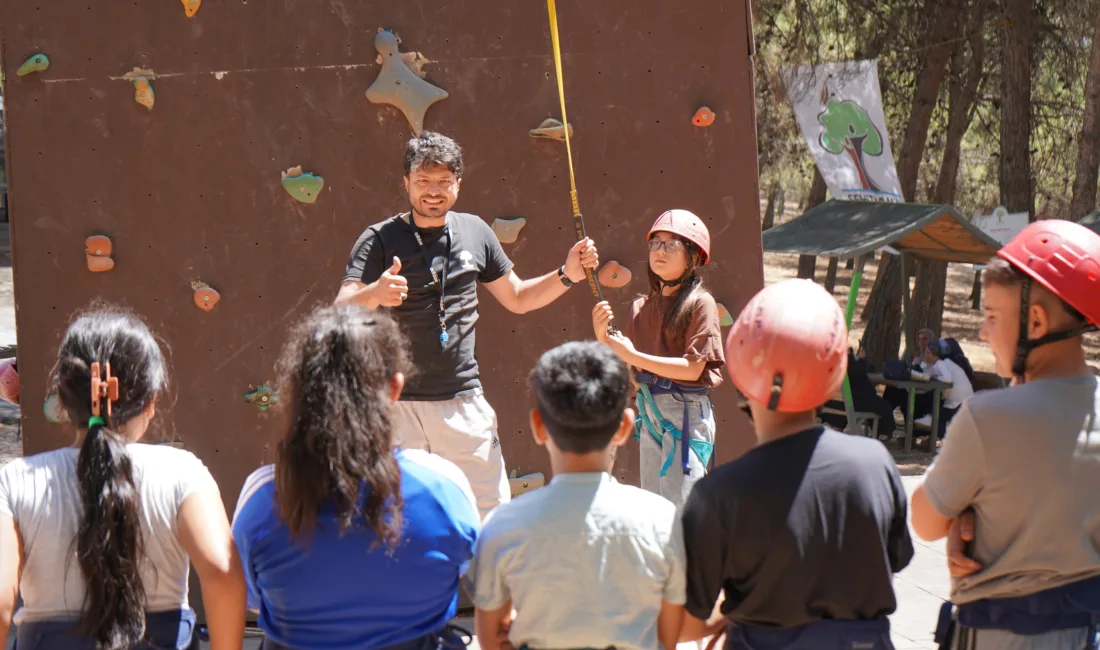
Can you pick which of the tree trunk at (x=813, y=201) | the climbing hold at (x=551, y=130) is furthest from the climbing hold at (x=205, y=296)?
the tree trunk at (x=813, y=201)

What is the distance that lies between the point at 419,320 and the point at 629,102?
6.00ft

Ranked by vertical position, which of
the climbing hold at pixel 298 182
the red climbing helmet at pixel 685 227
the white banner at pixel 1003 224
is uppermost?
the climbing hold at pixel 298 182

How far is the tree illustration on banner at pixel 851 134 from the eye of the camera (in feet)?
43.8

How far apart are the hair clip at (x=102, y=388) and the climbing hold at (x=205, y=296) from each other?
9.74ft

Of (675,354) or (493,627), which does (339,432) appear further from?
(675,354)

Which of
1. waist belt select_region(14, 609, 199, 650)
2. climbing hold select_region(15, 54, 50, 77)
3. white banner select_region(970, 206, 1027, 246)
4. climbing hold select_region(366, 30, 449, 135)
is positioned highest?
climbing hold select_region(15, 54, 50, 77)

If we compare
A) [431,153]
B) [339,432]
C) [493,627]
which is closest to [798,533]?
[493,627]

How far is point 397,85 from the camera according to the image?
5.31m

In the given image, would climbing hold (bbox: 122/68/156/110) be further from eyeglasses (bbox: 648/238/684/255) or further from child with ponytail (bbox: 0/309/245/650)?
child with ponytail (bbox: 0/309/245/650)

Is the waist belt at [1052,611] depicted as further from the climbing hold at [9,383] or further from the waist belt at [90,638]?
the climbing hold at [9,383]

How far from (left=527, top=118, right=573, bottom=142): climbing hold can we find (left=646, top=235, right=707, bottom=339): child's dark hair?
1352 millimetres

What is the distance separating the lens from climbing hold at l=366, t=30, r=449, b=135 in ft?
17.4

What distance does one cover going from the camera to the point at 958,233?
11.5m

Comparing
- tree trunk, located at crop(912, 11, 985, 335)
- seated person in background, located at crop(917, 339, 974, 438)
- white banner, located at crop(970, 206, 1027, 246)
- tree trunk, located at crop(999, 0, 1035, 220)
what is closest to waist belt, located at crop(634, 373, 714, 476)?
seated person in background, located at crop(917, 339, 974, 438)
